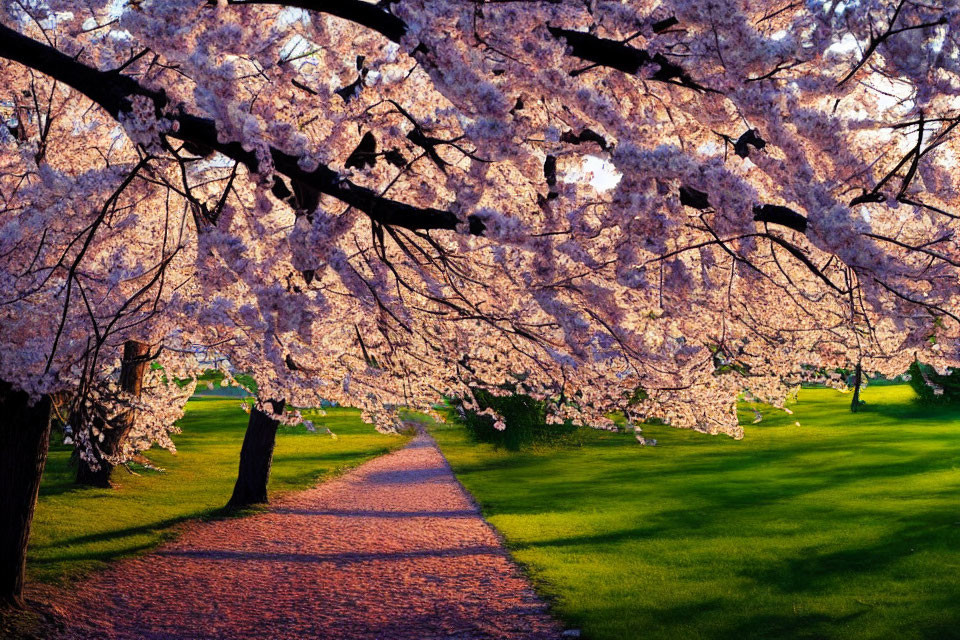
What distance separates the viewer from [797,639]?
Answer: 10.3m

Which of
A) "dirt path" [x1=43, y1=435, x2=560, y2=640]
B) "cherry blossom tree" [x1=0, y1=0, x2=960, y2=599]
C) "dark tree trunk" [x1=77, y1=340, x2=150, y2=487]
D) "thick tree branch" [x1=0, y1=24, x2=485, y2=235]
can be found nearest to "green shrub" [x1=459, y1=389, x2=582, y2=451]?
"dirt path" [x1=43, y1=435, x2=560, y2=640]

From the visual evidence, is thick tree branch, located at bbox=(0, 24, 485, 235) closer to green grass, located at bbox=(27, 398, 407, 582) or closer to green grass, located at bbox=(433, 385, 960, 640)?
green grass, located at bbox=(433, 385, 960, 640)

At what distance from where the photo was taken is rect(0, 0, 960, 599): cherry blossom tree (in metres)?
4.56

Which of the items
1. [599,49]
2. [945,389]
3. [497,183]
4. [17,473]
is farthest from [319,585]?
[945,389]

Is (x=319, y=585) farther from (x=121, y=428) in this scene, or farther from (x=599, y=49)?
(x=599, y=49)

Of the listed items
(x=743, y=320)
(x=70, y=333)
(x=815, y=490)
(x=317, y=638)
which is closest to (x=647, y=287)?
(x=743, y=320)

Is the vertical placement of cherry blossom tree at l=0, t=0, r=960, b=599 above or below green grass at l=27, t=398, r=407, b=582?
above

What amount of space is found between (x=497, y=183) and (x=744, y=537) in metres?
13.6

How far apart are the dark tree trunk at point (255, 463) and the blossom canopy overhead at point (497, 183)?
35.0ft

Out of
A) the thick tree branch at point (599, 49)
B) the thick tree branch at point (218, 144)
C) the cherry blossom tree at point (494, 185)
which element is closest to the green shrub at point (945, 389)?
the cherry blossom tree at point (494, 185)

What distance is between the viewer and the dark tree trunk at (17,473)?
33.7 ft

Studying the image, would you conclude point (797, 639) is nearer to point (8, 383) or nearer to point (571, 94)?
point (571, 94)

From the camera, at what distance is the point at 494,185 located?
6.26 meters

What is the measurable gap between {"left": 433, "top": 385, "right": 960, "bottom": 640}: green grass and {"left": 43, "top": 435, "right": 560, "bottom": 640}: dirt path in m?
1.04
